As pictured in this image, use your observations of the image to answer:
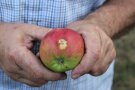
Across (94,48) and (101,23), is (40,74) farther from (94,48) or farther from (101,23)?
(101,23)

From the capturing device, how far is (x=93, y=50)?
52.0 inches

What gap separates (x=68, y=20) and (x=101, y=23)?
4.3 inches

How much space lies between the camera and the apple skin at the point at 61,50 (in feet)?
4.07

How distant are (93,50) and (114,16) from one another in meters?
0.35

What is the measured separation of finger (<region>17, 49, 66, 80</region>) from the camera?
1.30m

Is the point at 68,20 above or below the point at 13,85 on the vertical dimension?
above

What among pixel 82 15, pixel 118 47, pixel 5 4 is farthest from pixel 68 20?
pixel 118 47

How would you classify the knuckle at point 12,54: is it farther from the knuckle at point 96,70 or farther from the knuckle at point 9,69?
the knuckle at point 96,70

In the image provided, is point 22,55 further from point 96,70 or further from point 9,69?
point 96,70

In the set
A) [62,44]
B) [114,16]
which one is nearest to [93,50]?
[62,44]

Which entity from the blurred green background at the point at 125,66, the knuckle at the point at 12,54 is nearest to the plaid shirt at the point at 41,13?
the knuckle at the point at 12,54

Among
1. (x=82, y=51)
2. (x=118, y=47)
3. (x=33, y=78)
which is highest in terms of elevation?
(x=82, y=51)

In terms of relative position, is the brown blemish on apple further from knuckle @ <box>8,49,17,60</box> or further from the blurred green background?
the blurred green background

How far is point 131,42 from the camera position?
4.18 metres
